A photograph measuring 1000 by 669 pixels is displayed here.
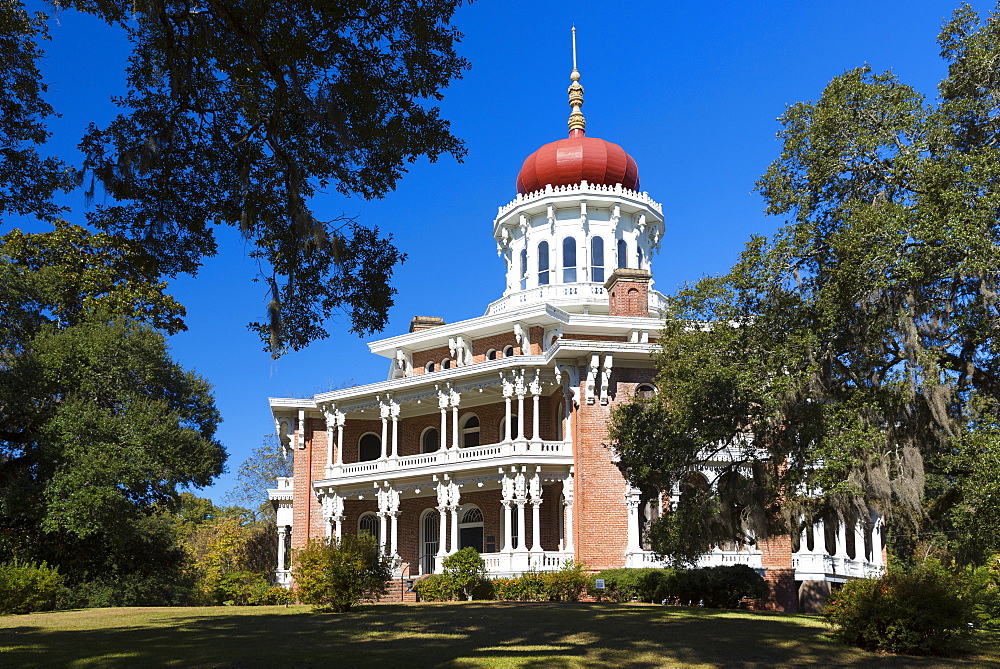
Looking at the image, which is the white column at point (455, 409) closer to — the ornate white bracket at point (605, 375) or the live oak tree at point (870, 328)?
the ornate white bracket at point (605, 375)

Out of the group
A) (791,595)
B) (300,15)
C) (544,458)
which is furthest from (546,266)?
(300,15)

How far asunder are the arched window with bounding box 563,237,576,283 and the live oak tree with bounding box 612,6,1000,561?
21.5 metres

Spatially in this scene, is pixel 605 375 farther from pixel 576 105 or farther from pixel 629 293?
pixel 576 105

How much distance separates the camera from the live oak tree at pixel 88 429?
30.0 m

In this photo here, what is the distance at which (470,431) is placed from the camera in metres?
39.2

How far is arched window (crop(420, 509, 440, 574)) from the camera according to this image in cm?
3859

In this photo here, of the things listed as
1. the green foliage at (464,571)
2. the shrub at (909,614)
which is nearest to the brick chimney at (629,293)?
the green foliage at (464,571)

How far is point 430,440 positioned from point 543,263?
10.0 metres

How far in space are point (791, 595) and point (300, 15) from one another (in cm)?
2478

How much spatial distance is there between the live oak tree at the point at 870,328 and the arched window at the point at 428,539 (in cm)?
1885

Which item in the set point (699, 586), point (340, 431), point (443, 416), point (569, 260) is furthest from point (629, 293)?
point (699, 586)

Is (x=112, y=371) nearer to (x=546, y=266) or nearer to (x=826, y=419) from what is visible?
(x=546, y=266)

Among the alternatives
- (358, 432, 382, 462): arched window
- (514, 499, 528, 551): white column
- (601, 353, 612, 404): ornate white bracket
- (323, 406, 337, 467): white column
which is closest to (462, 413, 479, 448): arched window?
(358, 432, 382, 462): arched window

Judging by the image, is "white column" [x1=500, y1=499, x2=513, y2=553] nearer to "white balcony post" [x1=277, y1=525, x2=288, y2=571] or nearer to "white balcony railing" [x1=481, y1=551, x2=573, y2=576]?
"white balcony railing" [x1=481, y1=551, x2=573, y2=576]
